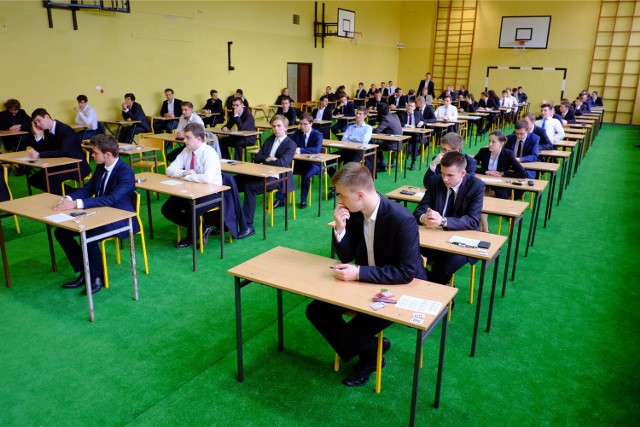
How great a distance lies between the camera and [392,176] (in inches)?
348

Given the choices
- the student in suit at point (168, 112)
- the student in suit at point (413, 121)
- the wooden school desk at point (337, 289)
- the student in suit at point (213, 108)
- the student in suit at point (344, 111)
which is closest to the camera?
the wooden school desk at point (337, 289)

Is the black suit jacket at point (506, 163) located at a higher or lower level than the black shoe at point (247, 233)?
higher

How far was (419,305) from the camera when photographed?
2361 millimetres

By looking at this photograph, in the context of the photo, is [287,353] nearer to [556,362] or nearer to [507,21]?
[556,362]

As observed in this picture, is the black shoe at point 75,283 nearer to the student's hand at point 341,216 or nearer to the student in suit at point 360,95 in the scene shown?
the student's hand at point 341,216

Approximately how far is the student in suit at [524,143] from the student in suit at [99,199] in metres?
4.71

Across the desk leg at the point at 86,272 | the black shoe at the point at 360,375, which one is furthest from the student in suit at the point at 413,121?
the desk leg at the point at 86,272

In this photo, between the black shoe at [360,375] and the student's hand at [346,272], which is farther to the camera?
the black shoe at [360,375]

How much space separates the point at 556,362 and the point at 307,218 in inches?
146

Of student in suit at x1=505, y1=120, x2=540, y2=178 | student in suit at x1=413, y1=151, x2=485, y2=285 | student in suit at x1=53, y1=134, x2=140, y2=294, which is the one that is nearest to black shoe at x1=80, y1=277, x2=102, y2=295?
student in suit at x1=53, y1=134, x2=140, y2=294

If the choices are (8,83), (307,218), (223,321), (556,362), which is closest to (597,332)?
(556,362)

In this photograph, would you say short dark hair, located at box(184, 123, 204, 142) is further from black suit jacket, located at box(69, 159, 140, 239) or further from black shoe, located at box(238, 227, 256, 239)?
black shoe, located at box(238, 227, 256, 239)

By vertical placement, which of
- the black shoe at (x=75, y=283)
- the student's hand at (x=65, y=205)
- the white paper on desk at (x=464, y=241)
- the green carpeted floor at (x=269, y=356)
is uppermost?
the student's hand at (x=65, y=205)

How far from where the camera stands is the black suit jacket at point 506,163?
5.36 m
